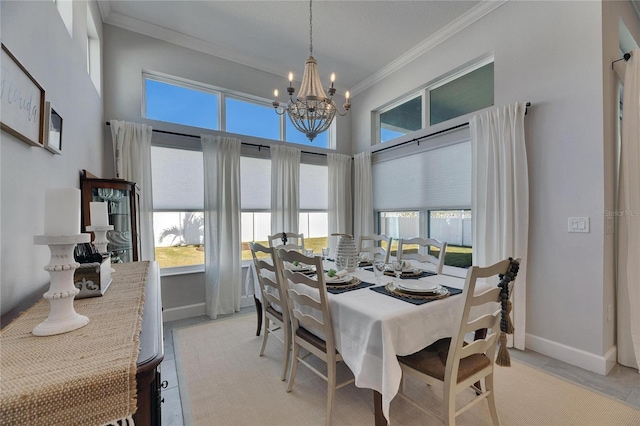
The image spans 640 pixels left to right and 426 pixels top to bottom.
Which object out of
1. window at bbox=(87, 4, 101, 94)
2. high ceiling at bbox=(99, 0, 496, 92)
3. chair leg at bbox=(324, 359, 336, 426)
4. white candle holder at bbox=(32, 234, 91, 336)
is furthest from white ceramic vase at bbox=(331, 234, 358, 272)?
window at bbox=(87, 4, 101, 94)

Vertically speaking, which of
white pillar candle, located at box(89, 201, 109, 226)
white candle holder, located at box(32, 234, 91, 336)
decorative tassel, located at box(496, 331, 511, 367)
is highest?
white pillar candle, located at box(89, 201, 109, 226)

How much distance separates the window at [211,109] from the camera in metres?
3.49

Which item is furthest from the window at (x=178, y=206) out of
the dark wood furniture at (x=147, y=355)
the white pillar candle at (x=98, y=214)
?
the dark wood furniture at (x=147, y=355)

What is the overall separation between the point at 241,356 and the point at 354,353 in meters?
1.42

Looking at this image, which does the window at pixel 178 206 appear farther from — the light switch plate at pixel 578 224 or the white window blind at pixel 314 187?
the light switch plate at pixel 578 224

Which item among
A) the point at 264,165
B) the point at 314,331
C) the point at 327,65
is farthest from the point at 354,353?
the point at 327,65

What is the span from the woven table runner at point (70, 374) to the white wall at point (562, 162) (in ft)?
9.92

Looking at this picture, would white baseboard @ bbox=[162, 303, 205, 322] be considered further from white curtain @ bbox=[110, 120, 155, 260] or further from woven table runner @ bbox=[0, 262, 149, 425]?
woven table runner @ bbox=[0, 262, 149, 425]

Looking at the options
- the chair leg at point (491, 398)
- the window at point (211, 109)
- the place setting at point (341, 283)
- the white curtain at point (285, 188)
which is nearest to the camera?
the chair leg at point (491, 398)

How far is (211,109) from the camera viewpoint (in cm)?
381

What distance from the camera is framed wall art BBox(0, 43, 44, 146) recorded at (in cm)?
106

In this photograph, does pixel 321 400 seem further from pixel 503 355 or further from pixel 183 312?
pixel 183 312

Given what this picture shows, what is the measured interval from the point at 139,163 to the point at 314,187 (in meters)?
2.35

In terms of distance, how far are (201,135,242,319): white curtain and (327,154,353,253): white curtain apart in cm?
151
